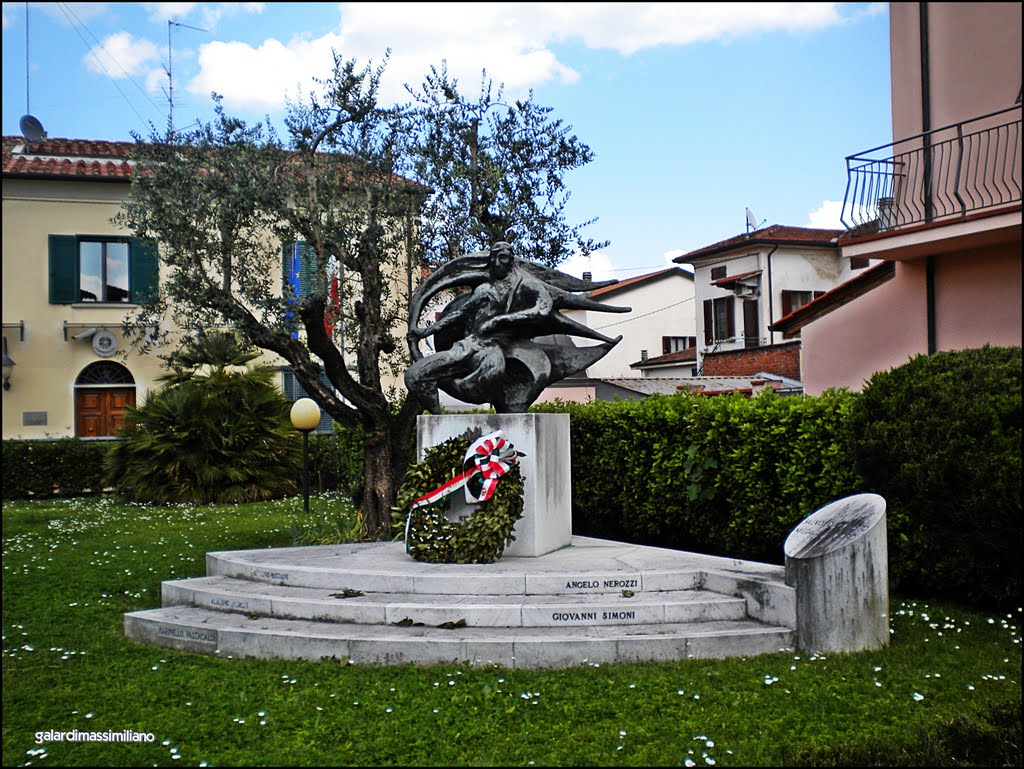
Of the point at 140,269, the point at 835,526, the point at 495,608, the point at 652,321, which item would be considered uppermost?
the point at 140,269

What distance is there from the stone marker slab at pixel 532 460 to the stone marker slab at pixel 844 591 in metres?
2.45

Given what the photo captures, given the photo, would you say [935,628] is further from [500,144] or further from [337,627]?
[500,144]

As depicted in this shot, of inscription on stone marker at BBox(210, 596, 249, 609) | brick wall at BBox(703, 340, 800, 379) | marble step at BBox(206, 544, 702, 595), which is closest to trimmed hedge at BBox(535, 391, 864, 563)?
marble step at BBox(206, 544, 702, 595)

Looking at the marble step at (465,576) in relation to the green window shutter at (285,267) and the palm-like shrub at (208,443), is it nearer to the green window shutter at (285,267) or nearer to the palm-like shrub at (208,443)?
the green window shutter at (285,267)

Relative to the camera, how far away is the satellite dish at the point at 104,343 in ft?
73.2

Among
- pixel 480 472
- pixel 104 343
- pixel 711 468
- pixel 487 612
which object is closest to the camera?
pixel 487 612

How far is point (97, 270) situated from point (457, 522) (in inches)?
742

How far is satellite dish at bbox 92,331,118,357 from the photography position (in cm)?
2231

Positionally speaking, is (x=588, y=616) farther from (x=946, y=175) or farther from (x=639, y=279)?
(x=639, y=279)

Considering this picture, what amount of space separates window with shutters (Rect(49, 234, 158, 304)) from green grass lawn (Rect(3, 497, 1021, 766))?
1742 cm

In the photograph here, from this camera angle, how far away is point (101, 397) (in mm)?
22688

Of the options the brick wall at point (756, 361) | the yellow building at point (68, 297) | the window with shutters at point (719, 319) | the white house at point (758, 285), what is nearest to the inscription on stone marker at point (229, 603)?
the yellow building at point (68, 297)

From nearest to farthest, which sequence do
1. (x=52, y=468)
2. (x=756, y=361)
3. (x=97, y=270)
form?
(x=52, y=468) → (x=97, y=270) → (x=756, y=361)

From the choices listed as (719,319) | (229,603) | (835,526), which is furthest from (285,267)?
(719,319)
